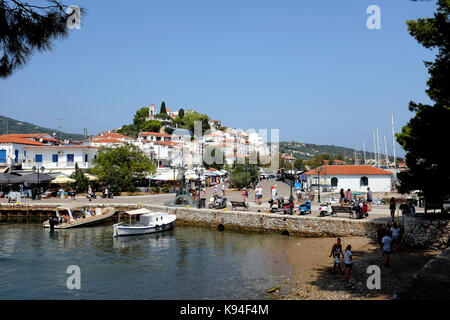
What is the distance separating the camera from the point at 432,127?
1459cm

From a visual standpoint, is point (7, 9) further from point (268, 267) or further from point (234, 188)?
point (234, 188)

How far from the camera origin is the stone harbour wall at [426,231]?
15.7 metres

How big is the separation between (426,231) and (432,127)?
4843mm

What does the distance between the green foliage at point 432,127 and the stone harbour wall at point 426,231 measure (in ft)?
3.36

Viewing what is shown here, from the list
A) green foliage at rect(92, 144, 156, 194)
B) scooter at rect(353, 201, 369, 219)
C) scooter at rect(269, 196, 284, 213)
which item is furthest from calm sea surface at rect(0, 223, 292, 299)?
green foliage at rect(92, 144, 156, 194)

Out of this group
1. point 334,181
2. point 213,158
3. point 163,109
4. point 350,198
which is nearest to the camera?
point 350,198

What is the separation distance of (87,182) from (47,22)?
37.4 meters

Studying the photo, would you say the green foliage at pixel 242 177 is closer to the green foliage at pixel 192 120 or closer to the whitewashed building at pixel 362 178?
the whitewashed building at pixel 362 178

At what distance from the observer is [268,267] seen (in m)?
17.2

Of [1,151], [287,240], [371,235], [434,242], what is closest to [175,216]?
[287,240]

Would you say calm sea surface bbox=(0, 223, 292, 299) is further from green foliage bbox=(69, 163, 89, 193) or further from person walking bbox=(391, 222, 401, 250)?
green foliage bbox=(69, 163, 89, 193)

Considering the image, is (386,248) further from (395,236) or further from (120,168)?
(120,168)

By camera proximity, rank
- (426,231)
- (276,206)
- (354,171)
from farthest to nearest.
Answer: (354,171) < (276,206) < (426,231)

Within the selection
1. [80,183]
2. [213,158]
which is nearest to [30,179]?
[80,183]
